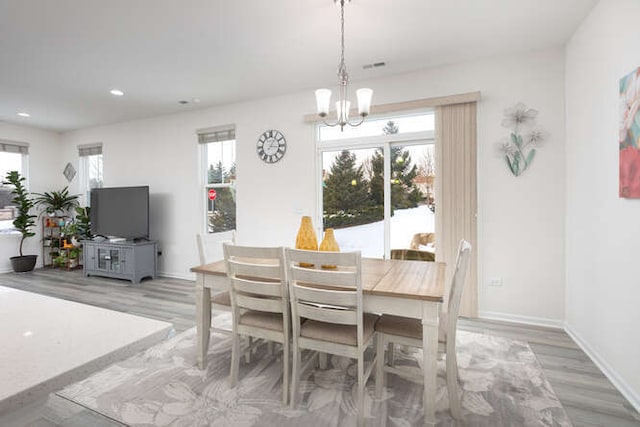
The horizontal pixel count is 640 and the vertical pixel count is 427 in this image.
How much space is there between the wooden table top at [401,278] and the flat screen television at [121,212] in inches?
131

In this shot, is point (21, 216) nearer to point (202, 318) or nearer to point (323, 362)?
point (202, 318)

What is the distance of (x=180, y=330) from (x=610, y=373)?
3.35 meters

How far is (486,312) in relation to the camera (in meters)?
3.22

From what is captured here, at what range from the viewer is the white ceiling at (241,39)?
→ 92.0 inches

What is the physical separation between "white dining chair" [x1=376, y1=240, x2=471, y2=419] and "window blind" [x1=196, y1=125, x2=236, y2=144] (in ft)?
11.7

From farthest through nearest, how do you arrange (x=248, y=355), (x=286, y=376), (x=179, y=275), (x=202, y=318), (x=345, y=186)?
1. (x=179, y=275)
2. (x=345, y=186)
3. (x=248, y=355)
4. (x=202, y=318)
5. (x=286, y=376)

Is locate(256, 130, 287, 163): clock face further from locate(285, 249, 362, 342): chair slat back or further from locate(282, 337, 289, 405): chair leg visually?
locate(282, 337, 289, 405): chair leg

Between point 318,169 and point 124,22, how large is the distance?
233cm

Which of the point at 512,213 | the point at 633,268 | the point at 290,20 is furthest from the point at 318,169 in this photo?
the point at 633,268

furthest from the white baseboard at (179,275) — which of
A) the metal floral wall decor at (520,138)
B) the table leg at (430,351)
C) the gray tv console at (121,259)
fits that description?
the metal floral wall decor at (520,138)

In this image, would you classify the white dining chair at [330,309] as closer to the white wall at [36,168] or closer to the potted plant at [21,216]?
the potted plant at [21,216]

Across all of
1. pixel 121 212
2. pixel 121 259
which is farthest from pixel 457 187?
pixel 121 212

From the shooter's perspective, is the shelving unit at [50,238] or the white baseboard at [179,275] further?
the shelving unit at [50,238]

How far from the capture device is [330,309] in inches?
68.3
